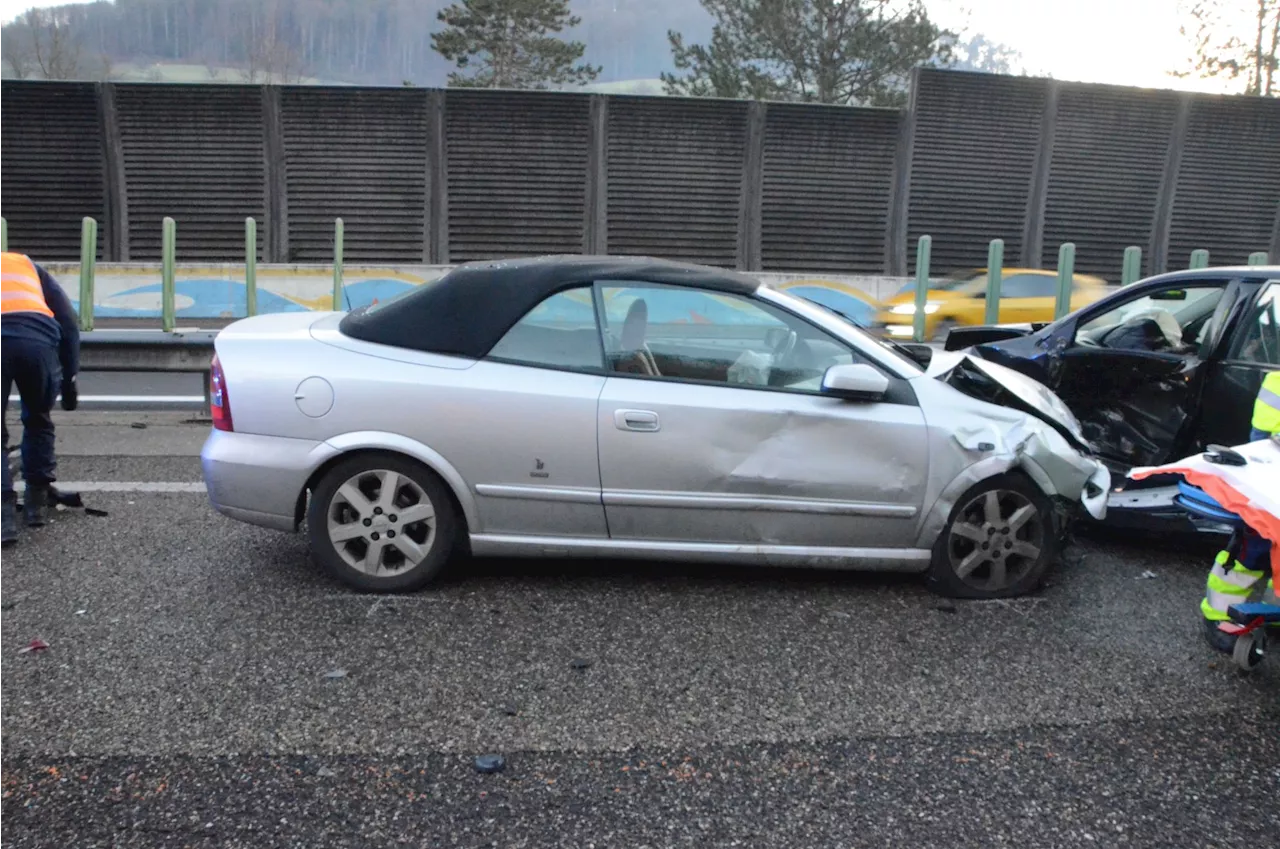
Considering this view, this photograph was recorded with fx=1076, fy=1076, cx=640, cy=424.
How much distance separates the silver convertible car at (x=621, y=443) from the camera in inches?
176

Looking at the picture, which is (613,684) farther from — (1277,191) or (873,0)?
(873,0)

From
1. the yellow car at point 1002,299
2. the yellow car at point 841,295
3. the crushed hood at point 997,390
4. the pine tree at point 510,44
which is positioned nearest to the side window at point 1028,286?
the yellow car at point 1002,299

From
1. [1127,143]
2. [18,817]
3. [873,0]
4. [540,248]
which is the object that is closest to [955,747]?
[18,817]

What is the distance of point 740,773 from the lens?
3.19 metres

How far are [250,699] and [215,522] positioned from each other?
2.32 m

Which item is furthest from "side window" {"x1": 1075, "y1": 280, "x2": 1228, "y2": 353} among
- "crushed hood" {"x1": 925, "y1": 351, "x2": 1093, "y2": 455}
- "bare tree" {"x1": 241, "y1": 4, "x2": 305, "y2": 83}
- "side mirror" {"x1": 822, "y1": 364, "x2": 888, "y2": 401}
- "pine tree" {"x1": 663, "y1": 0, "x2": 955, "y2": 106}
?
"bare tree" {"x1": 241, "y1": 4, "x2": 305, "y2": 83}

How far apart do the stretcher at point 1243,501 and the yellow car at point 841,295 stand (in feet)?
43.4

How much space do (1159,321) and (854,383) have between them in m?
2.56

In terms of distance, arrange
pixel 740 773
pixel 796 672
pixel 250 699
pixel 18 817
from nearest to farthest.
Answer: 1. pixel 18 817
2. pixel 740 773
3. pixel 250 699
4. pixel 796 672

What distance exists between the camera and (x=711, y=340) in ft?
15.4

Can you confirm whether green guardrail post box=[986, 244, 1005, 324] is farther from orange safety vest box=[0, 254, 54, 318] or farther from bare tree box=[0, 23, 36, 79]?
bare tree box=[0, 23, 36, 79]

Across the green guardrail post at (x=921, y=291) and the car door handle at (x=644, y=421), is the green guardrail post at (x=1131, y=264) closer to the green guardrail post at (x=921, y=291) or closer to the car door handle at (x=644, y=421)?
the green guardrail post at (x=921, y=291)

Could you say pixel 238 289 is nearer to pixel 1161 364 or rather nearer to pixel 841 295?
pixel 841 295

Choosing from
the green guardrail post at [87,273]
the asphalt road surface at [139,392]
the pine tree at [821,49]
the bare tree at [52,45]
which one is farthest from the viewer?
the bare tree at [52,45]
